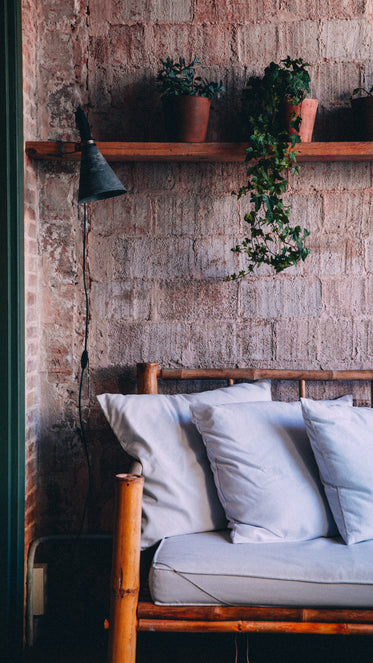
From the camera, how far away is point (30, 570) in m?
2.04

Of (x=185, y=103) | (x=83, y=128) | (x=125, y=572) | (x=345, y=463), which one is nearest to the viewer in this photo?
(x=125, y=572)

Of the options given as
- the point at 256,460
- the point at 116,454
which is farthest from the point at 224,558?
the point at 116,454

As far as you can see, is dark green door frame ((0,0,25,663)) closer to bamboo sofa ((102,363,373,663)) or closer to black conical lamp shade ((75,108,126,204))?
black conical lamp shade ((75,108,126,204))

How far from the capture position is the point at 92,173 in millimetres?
1868

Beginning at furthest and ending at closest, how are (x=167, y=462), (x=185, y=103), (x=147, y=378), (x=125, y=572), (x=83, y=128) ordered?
(x=147, y=378) < (x=185, y=103) < (x=83, y=128) < (x=167, y=462) < (x=125, y=572)

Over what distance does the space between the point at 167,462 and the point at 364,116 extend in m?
1.48

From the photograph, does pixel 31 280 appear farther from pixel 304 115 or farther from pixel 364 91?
pixel 364 91

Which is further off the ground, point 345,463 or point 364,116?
point 364,116

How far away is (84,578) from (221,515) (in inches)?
31.3

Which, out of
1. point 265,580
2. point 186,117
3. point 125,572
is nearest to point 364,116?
point 186,117

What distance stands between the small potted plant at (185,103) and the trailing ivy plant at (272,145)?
161 millimetres

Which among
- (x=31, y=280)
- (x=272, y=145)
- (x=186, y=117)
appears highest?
(x=186, y=117)

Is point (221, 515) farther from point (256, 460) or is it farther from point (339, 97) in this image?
point (339, 97)

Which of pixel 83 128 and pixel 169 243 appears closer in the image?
pixel 83 128
